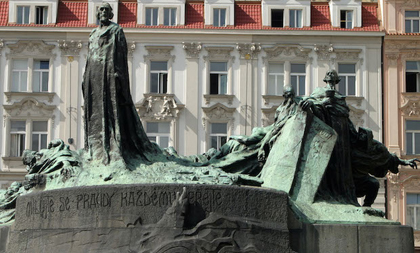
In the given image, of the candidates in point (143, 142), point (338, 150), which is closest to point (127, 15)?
point (338, 150)

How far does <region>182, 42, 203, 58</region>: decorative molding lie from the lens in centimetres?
3797

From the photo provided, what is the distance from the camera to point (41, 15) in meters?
38.7

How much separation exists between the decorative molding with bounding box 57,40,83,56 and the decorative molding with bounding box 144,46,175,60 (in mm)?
2665

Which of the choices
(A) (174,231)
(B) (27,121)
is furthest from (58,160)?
(B) (27,121)

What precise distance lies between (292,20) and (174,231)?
91.5 ft

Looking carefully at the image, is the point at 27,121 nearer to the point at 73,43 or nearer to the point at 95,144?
the point at 73,43

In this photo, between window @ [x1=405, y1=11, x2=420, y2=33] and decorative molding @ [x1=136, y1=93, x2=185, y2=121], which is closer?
decorative molding @ [x1=136, y1=93, x2=185, y2=121]

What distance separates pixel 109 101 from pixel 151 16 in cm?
2549

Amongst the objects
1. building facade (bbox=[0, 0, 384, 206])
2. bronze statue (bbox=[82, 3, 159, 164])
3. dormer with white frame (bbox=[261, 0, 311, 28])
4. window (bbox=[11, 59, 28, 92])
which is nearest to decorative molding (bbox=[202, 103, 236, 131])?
building facade (bbox=[0, 0, 384, 206])

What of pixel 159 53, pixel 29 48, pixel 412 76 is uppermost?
pixel 29 48

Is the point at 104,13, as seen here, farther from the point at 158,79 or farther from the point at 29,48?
the point at 29,48

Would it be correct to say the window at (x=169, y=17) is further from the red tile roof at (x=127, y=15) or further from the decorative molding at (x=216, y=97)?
the decorative molding at (x=216, y=97)

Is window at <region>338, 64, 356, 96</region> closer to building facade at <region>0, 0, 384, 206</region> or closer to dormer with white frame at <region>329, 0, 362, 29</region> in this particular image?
building facade at <region>0, 0, 384, 206</region>

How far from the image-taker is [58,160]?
13.7 metres
